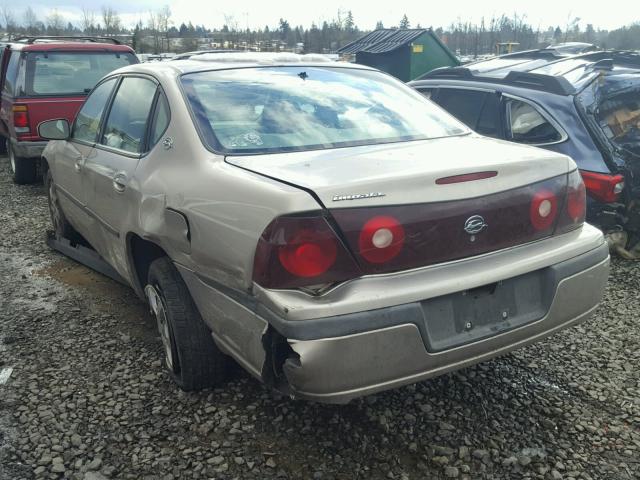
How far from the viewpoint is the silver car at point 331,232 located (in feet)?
6.99

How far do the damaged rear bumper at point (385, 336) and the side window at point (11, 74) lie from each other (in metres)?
6.79

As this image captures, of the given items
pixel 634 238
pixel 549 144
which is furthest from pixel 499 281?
pixel 634 238

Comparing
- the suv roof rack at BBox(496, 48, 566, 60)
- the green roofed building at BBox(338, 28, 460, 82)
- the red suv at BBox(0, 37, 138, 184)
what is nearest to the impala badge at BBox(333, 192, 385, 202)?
the suv roof rack at BBox(496, 48, 566, 60)

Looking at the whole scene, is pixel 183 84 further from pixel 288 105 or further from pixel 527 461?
pixel 527 461

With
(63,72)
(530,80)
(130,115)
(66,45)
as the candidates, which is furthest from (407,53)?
(130,115)

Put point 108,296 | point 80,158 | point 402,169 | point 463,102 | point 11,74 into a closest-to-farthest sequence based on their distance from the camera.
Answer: point 402,169 → point 80,158 → point 108,296 → point 463,102 → point 11,74

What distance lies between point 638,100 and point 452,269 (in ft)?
12.2

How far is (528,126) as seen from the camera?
15.7ft

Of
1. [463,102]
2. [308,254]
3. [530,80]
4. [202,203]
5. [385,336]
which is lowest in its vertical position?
[385,336]

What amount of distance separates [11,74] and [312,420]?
24.6 ft

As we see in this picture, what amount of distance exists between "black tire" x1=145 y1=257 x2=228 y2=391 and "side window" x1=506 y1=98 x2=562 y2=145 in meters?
3.07

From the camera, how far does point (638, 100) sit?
5.07m

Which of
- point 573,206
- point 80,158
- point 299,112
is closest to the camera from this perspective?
point 573,206

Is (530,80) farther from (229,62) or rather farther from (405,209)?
(405,209)
